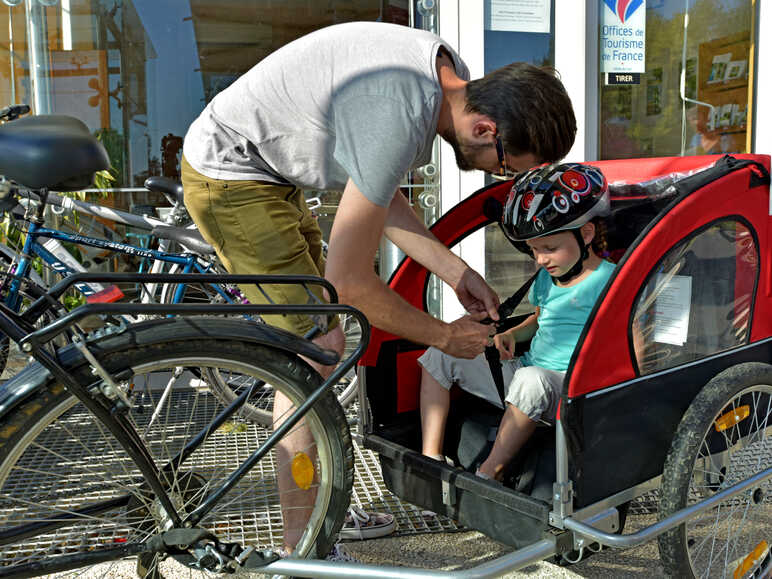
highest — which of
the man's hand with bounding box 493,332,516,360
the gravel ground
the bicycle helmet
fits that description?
the bicycle helmet

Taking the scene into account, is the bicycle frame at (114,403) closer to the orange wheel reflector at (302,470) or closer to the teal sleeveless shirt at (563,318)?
the orange wheel reflector at (302,470)

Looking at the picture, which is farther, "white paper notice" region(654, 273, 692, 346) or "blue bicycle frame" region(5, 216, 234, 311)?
"blue bicycle frame" region(5, 216, 234, 311)

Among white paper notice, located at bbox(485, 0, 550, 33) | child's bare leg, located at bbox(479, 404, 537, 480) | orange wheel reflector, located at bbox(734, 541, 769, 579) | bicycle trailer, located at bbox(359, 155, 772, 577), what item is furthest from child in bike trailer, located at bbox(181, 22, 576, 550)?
white paper notice, located at bbox(485, 0, 550, 33)

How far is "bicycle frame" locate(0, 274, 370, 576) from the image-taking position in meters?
1.30

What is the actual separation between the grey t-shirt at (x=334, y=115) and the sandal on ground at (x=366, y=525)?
1.15m

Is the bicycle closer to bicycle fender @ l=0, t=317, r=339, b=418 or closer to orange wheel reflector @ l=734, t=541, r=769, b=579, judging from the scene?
bicycle fender @ l=0, t=317, r=339, b=418

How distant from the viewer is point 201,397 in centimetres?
189

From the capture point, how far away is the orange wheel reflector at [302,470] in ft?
5.69

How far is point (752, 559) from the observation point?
2027mm

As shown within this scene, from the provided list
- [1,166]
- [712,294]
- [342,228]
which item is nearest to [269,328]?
[342,228]

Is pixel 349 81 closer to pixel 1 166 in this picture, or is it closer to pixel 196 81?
pixel 1 166

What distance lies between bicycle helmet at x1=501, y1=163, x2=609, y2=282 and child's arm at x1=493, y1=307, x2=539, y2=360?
1.25 ft

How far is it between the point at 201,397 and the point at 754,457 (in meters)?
1.60

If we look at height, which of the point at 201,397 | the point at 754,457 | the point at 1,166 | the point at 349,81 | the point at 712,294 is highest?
the point at 349,81
